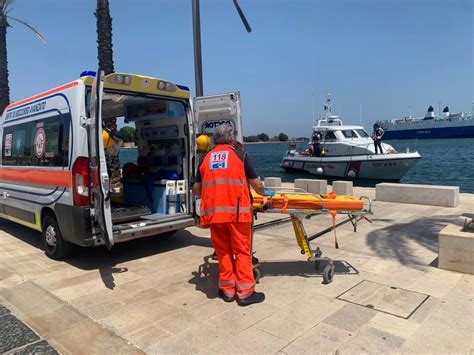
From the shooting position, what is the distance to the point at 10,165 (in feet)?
23.6

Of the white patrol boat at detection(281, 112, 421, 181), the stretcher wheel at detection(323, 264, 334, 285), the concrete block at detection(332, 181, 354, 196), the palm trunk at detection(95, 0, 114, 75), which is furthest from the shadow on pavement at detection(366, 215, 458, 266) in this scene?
the white patrol boat at detection(281, 112, 421, 181)

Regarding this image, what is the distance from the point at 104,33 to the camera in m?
12.0

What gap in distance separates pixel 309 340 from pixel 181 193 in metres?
3.83

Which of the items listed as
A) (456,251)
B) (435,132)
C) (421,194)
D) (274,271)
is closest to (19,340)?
(274,271)

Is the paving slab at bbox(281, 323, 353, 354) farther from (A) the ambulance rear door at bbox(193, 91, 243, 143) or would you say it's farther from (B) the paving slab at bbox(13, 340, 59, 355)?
(A) the ambulance rear door at bbox(193, 91, 243, 143)

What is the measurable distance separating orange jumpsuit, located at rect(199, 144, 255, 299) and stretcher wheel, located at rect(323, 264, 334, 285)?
36.1 inches

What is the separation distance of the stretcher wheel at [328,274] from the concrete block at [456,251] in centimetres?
146

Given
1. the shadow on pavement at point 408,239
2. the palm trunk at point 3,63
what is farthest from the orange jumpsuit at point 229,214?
the palm trunk at point 3,63

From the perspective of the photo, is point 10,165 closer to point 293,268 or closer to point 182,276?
point 182,276

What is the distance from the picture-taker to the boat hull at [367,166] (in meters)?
23.3

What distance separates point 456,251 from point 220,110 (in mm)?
4011

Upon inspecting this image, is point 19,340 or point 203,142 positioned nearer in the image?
point 19,340

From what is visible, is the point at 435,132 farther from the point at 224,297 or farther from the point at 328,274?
the point at 224,297

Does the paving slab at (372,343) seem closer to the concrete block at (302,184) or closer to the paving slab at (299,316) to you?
the paving slab at (299,316)
